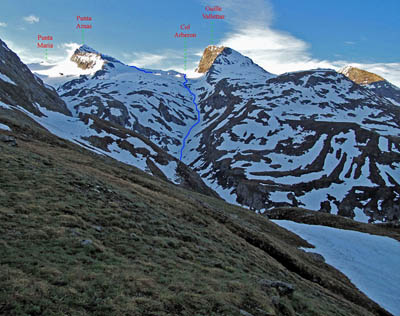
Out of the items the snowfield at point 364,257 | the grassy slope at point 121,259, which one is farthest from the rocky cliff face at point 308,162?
the grassy slope at point 121,259

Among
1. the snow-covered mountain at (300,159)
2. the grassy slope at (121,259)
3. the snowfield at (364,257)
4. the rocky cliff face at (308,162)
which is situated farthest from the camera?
the rocky cliff face at (308,162)

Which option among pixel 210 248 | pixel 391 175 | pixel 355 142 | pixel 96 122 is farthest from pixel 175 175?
pixel 355 142

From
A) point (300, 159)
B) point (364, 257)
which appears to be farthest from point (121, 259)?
point (300, 159)

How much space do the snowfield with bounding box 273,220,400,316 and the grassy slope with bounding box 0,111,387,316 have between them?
133 inches

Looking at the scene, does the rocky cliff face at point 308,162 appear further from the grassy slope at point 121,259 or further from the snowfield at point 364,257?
the grassy slope at point 121,259

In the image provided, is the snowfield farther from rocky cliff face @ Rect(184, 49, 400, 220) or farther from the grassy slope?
rocky cliff face @ Rect(184, 49, 400, 220)

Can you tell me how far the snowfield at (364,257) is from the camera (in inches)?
1030

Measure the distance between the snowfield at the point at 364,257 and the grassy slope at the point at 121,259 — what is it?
11.1 ft

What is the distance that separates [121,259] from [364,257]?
100 feet

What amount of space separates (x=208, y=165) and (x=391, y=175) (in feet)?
282

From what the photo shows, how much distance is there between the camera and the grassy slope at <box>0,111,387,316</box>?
9344mm

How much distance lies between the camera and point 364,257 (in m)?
33.0

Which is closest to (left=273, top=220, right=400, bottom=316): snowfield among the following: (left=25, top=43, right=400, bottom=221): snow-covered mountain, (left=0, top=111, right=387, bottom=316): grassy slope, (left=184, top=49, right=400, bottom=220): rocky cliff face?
(left=0, top=111, right=387, bottom=316): grassy slope

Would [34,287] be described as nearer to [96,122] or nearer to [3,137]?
[3,137]
